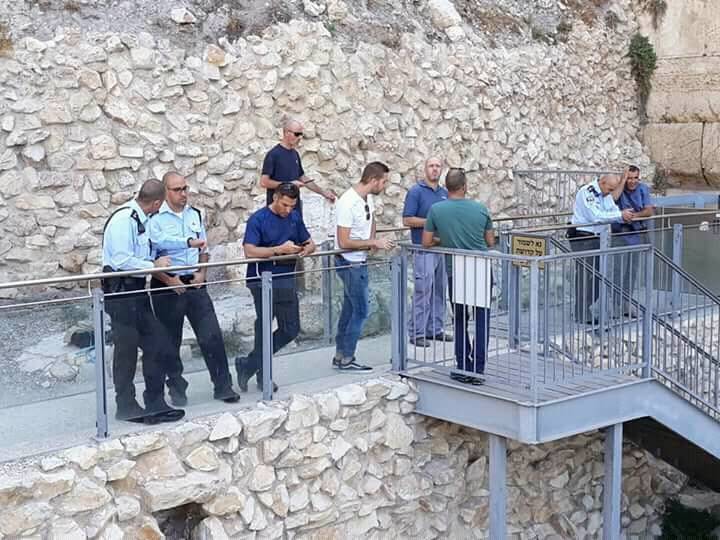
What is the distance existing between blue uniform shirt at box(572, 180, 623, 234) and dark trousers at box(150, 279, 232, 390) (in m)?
4.26

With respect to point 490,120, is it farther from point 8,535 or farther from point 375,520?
point 8,535

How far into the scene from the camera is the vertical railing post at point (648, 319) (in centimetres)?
830

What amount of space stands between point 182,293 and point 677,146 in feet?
38.2

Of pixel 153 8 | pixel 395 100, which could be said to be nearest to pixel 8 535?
pixel 153 8

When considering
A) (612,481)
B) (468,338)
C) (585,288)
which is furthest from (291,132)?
(612,481)

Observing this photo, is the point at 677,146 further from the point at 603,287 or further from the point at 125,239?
the point at 125,239

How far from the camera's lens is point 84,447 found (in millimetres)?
6336

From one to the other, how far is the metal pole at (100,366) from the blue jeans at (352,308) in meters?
2.05

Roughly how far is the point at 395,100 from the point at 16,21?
4604 mm

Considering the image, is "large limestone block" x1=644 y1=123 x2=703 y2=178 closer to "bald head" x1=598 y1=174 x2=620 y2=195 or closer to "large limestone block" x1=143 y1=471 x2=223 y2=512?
"bald head" x1=598 y1=174 x2=620 y2=195

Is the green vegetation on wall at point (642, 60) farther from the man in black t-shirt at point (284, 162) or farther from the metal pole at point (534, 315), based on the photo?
the metal pole at point (534, 315)

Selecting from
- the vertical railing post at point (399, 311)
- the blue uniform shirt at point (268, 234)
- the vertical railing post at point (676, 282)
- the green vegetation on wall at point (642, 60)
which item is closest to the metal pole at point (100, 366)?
the blue uniform shirt at point (268, 234)

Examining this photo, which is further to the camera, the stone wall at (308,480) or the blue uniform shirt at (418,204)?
the blue uniform shirt at (418,204)

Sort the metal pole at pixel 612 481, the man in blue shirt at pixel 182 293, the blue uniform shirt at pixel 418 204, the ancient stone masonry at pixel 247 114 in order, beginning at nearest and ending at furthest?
1. the man in blue shirt at pixel 182 293
2. the metal pole at pixel 612 481
3. the blue uniform shirt at pixel 418 204
4. the ancient stone masonry at pixel 247 114
